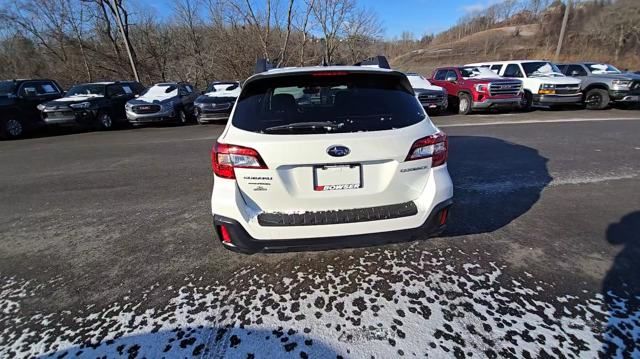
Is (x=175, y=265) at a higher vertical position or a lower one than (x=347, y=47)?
lower

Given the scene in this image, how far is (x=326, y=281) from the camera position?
2521 millimetres

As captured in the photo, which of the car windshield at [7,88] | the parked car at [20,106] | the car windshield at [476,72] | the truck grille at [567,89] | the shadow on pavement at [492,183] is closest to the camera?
the shadow on pavement at [492,183]

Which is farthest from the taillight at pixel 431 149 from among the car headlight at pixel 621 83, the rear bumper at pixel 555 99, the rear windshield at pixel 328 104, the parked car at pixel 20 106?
the car headlight at pixel 621 83

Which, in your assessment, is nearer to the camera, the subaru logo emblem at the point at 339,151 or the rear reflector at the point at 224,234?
the subaru logo emblem at the point at 339,151

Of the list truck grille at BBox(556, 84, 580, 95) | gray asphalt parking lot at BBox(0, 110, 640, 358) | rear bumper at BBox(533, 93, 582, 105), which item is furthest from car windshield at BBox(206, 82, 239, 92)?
truck grille at BBox(556, 84, 580, 95)

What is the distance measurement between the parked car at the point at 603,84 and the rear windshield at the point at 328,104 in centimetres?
1431

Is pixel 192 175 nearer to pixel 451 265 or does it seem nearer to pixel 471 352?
pixel 451 265

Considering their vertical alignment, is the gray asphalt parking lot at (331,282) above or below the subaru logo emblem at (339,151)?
below

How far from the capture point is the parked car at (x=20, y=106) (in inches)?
403

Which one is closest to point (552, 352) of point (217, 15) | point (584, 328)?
point (584, 328)

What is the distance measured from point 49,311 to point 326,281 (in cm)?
213

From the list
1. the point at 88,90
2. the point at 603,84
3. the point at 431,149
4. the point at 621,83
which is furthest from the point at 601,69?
the point at 88,90

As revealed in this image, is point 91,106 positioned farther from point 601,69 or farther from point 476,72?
point 601,69

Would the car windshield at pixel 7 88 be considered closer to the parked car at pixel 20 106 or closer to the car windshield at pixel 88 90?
the parked car at pixel 20 106
